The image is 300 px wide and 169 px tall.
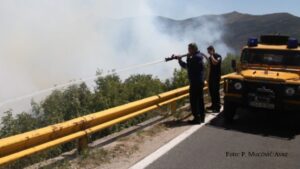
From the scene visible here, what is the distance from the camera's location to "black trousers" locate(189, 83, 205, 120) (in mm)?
9828

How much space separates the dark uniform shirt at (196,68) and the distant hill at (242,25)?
82.2 meters

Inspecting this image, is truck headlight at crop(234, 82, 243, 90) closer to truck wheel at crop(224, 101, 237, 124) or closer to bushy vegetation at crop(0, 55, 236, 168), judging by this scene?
truck wheel at crop(224, 101, 237, 124)

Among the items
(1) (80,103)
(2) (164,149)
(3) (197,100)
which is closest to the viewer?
(2) (164,149)

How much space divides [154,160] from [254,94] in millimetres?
3752

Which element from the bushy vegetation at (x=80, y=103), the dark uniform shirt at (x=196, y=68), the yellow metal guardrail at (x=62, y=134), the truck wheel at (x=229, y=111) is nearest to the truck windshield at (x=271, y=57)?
the truck wheel at (x=229, y=111)

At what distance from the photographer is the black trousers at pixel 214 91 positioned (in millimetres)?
11414

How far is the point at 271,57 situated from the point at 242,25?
109097 mm

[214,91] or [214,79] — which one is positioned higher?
[214,79]

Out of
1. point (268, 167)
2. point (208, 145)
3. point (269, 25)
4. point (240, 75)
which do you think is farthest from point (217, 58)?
point (269, 25)

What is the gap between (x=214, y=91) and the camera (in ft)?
37.7

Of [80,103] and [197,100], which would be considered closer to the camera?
[197,100]

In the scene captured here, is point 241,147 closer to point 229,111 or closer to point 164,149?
point 164,149

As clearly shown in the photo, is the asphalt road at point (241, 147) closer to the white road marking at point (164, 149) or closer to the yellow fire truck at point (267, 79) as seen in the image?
the white road marking at point (164, 149)

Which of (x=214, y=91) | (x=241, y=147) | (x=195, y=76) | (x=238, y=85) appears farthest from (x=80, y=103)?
(x=241, y=147)
